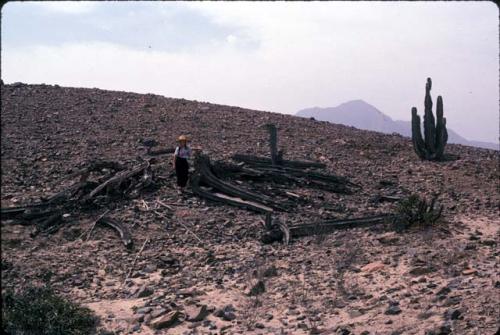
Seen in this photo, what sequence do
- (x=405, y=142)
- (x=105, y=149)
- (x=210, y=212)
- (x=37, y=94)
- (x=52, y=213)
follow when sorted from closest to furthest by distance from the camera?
(x=52, y=213), (x=210, y=212), (x=105, y=149), (x=405, y=142), (x=37, y=94)

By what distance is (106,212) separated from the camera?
29.7ft

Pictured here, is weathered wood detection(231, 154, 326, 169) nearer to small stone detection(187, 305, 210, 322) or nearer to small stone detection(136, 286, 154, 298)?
small stone detection(136, 286, 154, 298)

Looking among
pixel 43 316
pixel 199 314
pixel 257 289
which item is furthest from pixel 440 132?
pixel 43 316

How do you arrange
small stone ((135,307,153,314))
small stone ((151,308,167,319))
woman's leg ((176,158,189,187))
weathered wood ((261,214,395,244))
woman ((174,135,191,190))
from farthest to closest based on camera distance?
woman's leg ((176,158,189,187))
woman ((174,135,191,190))
weathered wood ((261,214,395,244))
small stone ((135,307,153,314))
small stone ((151,308,167,319))

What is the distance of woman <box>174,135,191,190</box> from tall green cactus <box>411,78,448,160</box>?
7.68 metres

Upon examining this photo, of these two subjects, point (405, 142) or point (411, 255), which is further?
point (405, 142)

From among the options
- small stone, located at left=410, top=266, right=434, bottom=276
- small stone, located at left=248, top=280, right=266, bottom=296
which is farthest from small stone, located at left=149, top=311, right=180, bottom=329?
small stone, located at left=410, top=266, right=434, bottom=276

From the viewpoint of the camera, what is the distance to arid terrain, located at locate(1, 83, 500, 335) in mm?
5547

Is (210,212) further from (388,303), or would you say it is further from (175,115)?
(175,115)

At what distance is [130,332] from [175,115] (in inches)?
544

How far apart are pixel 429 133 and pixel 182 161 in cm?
808

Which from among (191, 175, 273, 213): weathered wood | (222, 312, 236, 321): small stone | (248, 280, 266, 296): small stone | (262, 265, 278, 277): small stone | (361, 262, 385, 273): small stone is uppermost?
(191, 175, 273, 213): weathered wood

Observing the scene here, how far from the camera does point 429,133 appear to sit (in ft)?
49.6

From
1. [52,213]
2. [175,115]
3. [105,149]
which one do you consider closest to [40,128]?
[105,149]
